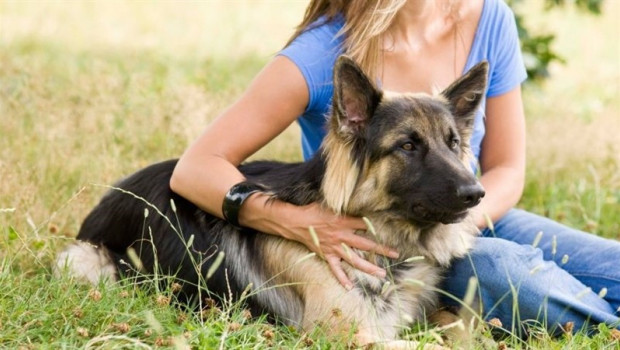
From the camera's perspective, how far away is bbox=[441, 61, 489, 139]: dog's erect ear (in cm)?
358

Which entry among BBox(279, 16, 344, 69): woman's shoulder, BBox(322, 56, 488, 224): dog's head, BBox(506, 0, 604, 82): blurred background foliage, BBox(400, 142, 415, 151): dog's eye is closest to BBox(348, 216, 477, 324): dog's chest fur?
BBox(322, 56, 488, 224): dog's head

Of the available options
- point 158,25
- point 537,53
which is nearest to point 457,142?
point 537,53

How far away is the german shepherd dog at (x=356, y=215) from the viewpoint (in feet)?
10.9

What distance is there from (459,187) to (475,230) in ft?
2.31

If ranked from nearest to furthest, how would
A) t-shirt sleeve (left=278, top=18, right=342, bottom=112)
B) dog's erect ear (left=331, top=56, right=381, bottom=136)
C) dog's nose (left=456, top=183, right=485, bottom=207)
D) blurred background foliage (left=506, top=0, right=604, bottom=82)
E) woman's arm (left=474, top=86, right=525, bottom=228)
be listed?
dog's nose (left=456, top=183, right=485, bottom=207), dog's erect ear (left=331, top=56, right=381, bottom=136), t-shirt sleeve (left=278, top=18, right=342, bottom=112), woman's arm (left=474, top=86, right=525, bottom=228), blurred background foliage (left=506, top=0, right=604, bottom=82)

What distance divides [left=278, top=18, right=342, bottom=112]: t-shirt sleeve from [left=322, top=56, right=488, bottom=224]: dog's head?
38 cm

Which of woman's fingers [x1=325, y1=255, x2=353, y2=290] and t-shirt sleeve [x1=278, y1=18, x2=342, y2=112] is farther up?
t-shirt sleeve [x1=278, y1=18, x2=342, y2=112]

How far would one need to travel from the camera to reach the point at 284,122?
380cm

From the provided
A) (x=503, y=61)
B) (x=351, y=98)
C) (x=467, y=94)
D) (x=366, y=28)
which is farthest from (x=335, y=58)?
(x=503, y=61)

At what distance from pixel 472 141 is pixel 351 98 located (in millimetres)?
991

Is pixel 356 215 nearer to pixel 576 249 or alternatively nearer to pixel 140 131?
pixel 576 249

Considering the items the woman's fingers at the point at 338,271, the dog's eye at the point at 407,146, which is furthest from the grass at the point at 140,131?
the dog's eye at the point at 407,146

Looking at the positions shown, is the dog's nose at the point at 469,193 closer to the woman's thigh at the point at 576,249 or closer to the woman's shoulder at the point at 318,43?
the woman's thigh at the point at 576,249

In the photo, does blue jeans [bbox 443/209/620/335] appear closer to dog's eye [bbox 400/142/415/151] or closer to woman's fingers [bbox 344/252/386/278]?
woman's fingers [bbox 344/252/386/278]
